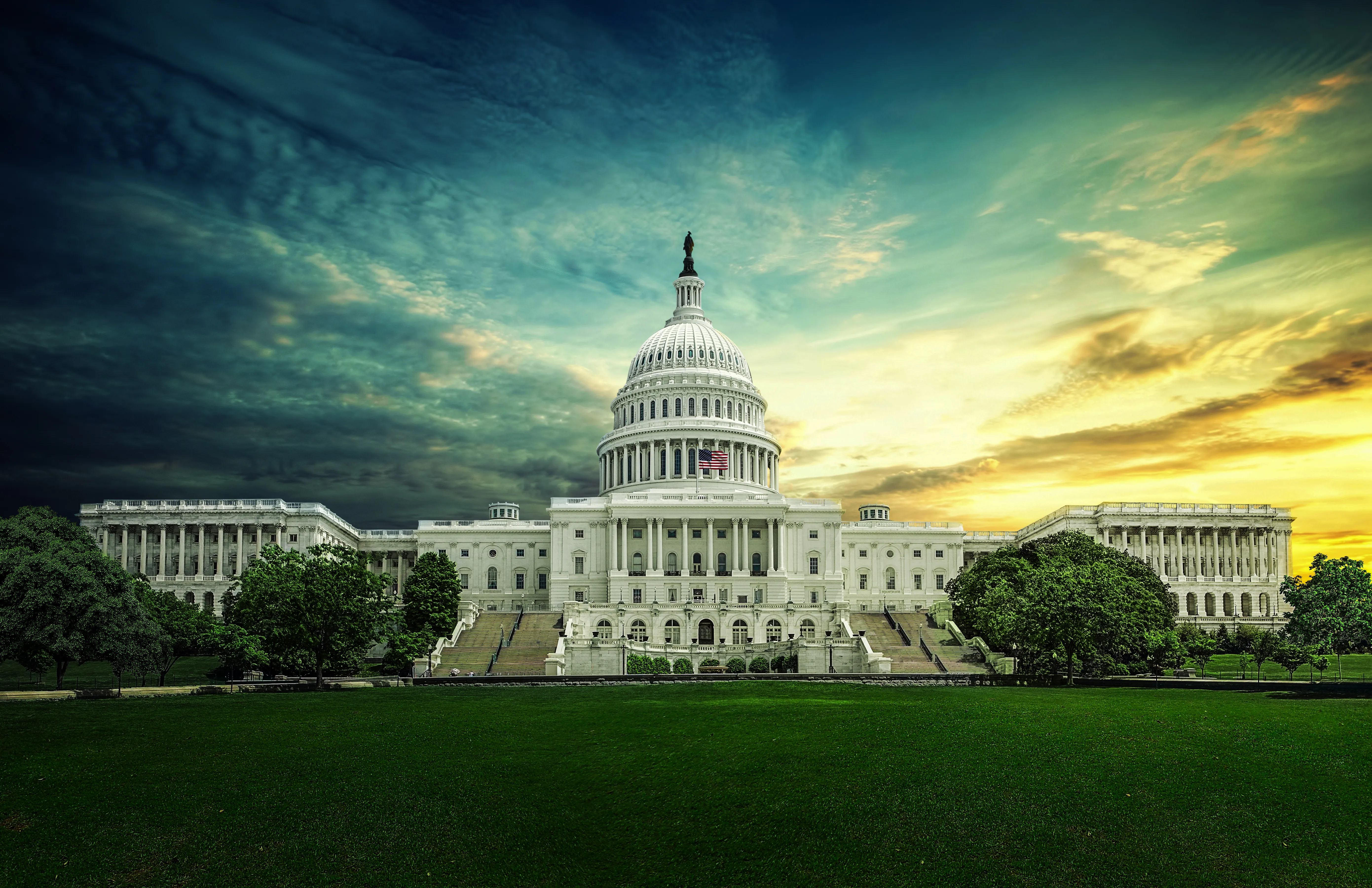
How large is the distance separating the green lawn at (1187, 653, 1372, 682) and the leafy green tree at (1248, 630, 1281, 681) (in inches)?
44.0

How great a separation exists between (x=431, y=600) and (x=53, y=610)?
145 ft

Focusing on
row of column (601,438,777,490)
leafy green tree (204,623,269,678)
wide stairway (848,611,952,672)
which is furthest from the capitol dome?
leafy green tree (204,623,269,678)

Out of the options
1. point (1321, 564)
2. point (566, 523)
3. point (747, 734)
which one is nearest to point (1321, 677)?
point (1321, 564)

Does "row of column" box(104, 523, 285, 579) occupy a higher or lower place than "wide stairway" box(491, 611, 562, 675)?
higher

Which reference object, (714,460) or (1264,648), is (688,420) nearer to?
(714,460)

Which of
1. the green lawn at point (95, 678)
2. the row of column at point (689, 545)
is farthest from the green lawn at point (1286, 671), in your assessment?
the green lawn at point (95, 678)

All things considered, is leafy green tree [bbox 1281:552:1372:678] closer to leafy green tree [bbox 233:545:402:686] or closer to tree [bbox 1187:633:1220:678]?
tree [bbox 1187:633:1220:678]

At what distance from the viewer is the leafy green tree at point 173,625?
67625 mm

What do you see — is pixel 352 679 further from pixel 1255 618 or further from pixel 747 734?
pixel 1255 618

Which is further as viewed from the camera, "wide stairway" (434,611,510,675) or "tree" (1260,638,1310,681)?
"wide stairway" (434,611,510,675)

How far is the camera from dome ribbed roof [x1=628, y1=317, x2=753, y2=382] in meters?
156

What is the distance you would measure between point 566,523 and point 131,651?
73.4m

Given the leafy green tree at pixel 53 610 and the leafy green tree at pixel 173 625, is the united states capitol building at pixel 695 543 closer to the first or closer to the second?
the leafy green tree at pixel 173 625

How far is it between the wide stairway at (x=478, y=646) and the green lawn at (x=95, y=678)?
18.1m
